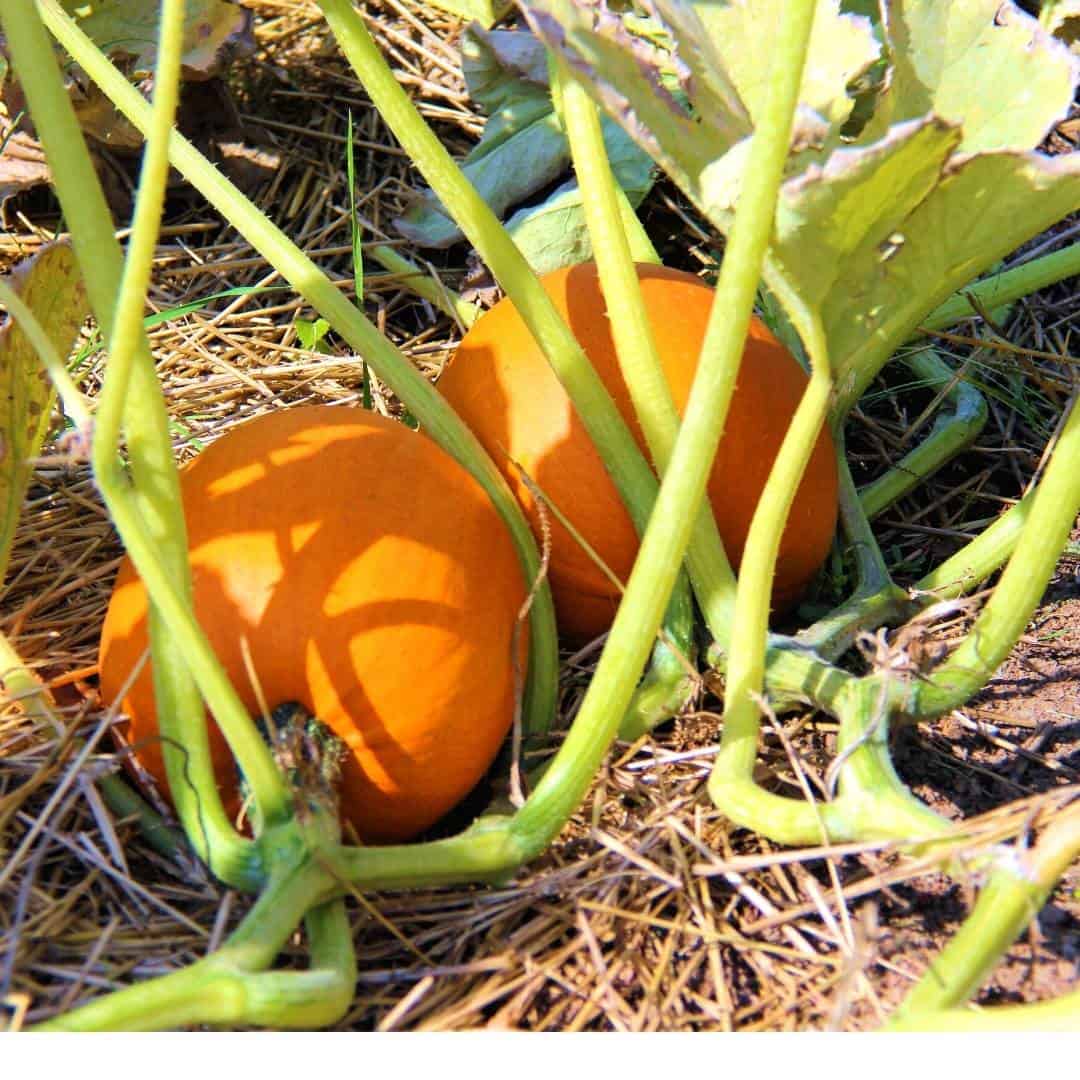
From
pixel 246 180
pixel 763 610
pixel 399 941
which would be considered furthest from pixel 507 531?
pixel 246 180

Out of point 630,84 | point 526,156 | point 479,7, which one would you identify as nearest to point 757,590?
point 630,84

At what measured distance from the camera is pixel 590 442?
134cm

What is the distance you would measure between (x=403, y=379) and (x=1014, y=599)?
59cm

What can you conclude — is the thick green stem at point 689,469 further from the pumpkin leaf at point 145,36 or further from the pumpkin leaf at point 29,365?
the pumpkin leaf at point 145,36

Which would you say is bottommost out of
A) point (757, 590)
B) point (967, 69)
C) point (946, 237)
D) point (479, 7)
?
point (757, 590)

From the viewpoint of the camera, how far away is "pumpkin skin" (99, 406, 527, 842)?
111cm

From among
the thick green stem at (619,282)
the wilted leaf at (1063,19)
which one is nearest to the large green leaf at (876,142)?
the thick green stem at (619,282)

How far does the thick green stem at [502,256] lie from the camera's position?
4.09ft

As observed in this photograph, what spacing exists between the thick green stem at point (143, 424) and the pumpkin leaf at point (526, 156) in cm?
81

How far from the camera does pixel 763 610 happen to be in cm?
108

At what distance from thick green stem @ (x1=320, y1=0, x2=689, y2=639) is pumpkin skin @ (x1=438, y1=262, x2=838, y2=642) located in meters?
0.07

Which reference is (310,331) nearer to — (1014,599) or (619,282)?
(619,282)

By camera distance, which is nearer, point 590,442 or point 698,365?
point 698,365

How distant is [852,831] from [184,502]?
0.63 metres
